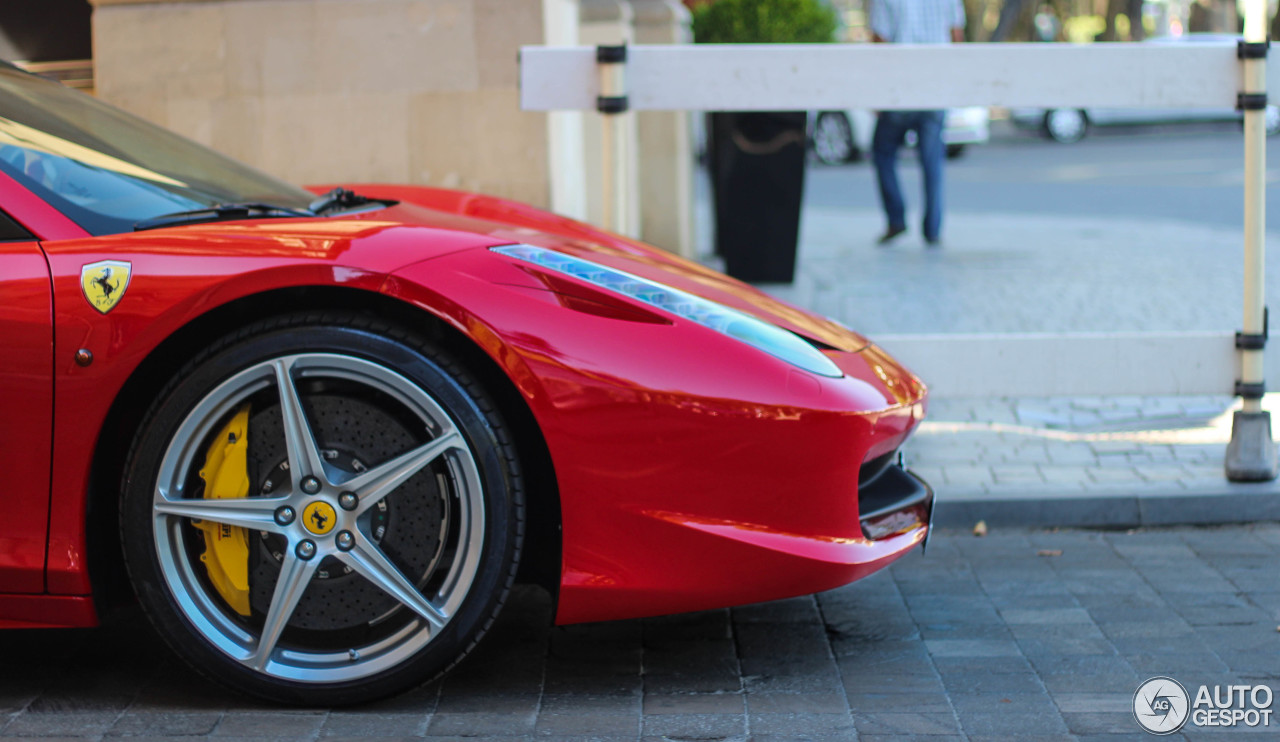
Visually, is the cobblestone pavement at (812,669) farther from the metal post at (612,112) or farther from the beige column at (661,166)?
the beige column at (661,166)

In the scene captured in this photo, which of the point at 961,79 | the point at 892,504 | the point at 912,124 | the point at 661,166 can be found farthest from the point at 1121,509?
the point at 912,124

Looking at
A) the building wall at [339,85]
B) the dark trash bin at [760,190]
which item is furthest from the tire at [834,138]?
the building wall at [339,85]

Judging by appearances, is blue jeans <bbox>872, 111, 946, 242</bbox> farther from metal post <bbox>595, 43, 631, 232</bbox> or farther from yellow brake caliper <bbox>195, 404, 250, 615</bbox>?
yellow brake caliper <bbox>195, 404, 250, 615</bbox>

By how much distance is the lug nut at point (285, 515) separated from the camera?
2668 millimetres

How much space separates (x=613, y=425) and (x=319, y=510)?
58 centimetres

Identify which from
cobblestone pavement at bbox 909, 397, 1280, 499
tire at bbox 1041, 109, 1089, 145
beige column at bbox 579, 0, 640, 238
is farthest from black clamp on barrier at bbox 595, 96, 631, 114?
tire at bbox 1041, 109, 1089, 145

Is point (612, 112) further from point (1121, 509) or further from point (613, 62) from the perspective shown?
point (1121, 509)

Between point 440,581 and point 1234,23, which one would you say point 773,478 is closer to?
point 440,581

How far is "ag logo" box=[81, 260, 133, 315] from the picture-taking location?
8.63ft

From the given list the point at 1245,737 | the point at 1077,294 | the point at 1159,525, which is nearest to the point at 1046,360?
the point at 1159,525

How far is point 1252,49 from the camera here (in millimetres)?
4012

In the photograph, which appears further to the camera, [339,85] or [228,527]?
[339,85]

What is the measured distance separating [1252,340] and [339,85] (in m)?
3.67

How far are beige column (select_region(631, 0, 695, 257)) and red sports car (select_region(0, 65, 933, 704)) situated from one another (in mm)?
6519
